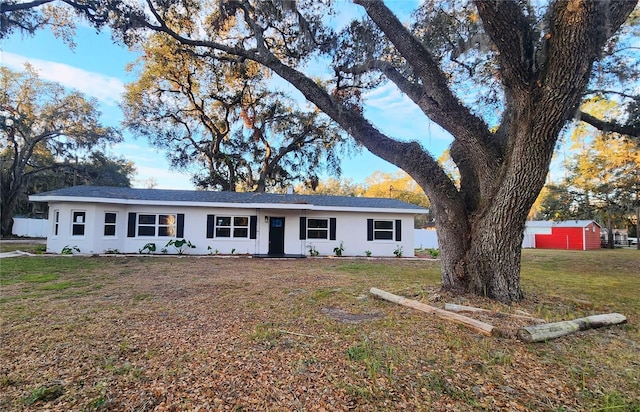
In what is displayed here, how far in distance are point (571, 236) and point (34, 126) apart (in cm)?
4024

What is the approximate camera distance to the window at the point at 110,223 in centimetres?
1285

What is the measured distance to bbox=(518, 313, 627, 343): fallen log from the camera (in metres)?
3.60

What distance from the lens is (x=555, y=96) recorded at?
422 cm

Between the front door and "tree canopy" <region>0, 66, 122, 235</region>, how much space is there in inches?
625

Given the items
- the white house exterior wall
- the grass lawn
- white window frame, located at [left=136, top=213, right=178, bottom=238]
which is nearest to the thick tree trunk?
the grass lawn

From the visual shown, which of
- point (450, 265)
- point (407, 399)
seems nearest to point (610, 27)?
point (450, 265)

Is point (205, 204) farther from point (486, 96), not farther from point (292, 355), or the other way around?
point (292, 355)

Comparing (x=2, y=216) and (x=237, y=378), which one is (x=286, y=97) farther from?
(x=2, y=216)

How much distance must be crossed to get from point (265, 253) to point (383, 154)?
9.22 m

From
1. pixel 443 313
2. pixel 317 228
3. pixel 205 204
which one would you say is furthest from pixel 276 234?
pixel 443 313

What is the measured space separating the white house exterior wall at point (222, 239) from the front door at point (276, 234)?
184 mm

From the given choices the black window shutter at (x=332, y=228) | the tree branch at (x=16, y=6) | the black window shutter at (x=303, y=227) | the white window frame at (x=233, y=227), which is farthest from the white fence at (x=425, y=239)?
the tree branch at (x=16, y=6)

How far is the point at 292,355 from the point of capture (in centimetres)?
314

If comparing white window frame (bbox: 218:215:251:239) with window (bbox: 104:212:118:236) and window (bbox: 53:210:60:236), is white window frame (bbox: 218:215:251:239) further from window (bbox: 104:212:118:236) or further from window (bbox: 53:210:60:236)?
window (bbox: 53:210:60:236)
